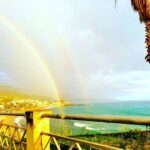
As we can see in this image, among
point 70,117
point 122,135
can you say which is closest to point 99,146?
point 70,117

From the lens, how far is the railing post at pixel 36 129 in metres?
4.18

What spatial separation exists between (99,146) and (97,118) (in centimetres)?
26

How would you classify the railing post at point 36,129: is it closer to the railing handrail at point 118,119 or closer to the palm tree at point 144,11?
the railing handrail at point 118,119

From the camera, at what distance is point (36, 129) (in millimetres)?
4203

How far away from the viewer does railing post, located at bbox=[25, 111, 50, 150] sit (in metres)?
4.18

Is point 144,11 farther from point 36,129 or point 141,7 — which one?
point 36,129

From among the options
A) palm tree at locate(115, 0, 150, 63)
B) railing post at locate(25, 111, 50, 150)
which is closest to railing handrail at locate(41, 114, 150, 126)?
railing post at locate(25, 111, 50, 150)

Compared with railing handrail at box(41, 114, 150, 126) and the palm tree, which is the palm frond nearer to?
the palm tree

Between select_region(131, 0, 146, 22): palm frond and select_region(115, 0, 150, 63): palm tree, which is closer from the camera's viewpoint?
select_region(115, 0, 150, 63): palm tree

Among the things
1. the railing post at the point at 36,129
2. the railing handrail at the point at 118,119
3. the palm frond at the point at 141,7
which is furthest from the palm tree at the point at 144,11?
the railing handrail at the point at 118,119

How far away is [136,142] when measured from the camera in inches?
416

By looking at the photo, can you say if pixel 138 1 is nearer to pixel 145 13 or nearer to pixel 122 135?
pixel 145 13

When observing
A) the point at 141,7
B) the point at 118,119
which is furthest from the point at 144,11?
the point at 118,119

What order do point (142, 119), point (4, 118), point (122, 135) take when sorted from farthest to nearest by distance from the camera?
point (122, 135) < point (4, 118) < point (142, 119)
